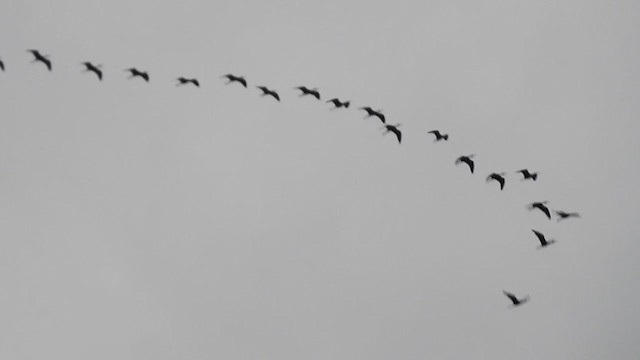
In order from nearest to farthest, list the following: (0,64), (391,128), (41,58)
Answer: (0,64)
(41,58)
(391,128)

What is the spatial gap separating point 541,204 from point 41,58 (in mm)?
53086

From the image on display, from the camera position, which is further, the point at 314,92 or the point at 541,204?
the point at 314,92

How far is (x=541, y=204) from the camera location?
281ft

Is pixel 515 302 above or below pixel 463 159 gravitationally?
below

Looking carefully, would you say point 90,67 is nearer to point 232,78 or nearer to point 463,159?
point 232,78

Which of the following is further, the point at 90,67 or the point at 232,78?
the point at 232,78

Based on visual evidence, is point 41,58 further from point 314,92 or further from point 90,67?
point 314,92

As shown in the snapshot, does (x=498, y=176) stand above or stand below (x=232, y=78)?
below

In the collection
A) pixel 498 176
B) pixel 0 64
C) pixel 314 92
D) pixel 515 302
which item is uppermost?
pixel 314 92

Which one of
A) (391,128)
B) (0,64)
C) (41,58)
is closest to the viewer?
(0,64)

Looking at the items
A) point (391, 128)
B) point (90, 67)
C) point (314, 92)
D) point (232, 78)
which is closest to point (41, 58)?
point (90, 67)

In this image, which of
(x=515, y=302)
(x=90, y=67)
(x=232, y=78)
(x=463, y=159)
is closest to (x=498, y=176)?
(x=463, y=159)

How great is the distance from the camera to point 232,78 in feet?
314

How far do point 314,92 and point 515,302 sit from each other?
30.5m
